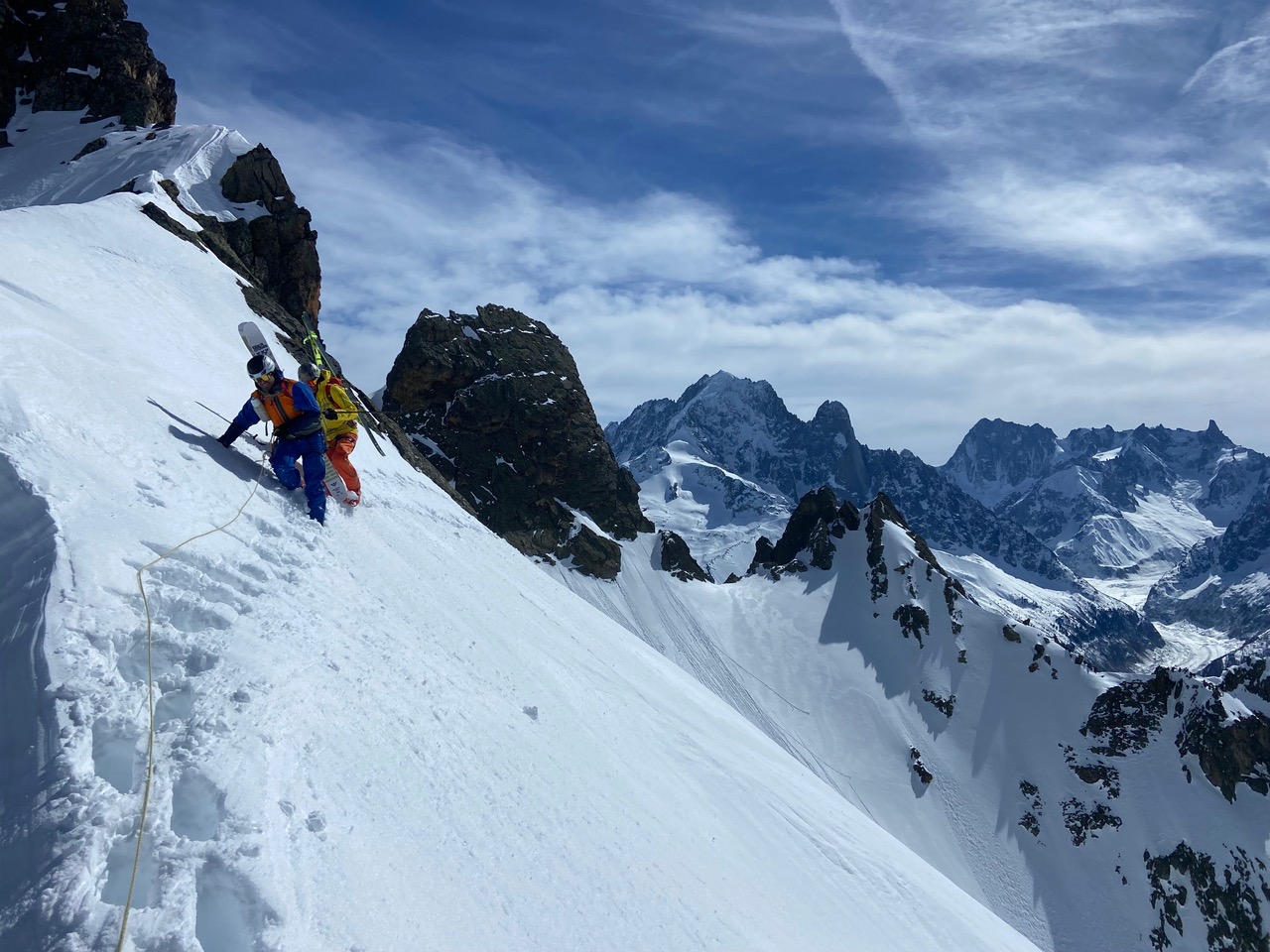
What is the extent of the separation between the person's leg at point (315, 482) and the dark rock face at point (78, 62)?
51.9 metres

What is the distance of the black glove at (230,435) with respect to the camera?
10.4m

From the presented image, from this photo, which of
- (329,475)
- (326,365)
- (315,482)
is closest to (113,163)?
(326,365)

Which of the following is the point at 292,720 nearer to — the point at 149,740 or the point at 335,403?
the point at 149,740

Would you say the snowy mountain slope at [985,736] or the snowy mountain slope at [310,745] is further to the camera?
the snowy mountain slope at [985,736]

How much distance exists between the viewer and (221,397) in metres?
13.4

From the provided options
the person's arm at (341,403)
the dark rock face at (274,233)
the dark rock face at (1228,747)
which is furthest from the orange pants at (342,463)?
the dark rock face at (1228,747)

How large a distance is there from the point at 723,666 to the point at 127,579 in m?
67.8

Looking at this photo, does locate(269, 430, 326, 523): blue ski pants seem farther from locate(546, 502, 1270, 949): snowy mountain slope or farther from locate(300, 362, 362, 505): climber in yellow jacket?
locate(546, 502, 1270, 949): snowy mountain slope

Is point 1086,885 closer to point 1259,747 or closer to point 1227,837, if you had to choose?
point 1227,837

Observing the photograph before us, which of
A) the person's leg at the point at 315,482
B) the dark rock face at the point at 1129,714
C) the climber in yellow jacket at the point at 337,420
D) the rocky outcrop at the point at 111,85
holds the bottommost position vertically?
the person's leg at the point at 315,482

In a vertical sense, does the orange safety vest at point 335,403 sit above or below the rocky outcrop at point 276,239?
below

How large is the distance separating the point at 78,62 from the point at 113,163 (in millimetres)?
18771

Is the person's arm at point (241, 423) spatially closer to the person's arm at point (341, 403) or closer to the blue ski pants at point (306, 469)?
the blue ski pants at point (306, 469)

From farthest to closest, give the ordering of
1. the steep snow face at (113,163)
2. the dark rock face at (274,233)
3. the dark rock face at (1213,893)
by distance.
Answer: the dark rock face at (1213,893) → the dark rock face at (274,233) → the steep snow face at (113,163)
